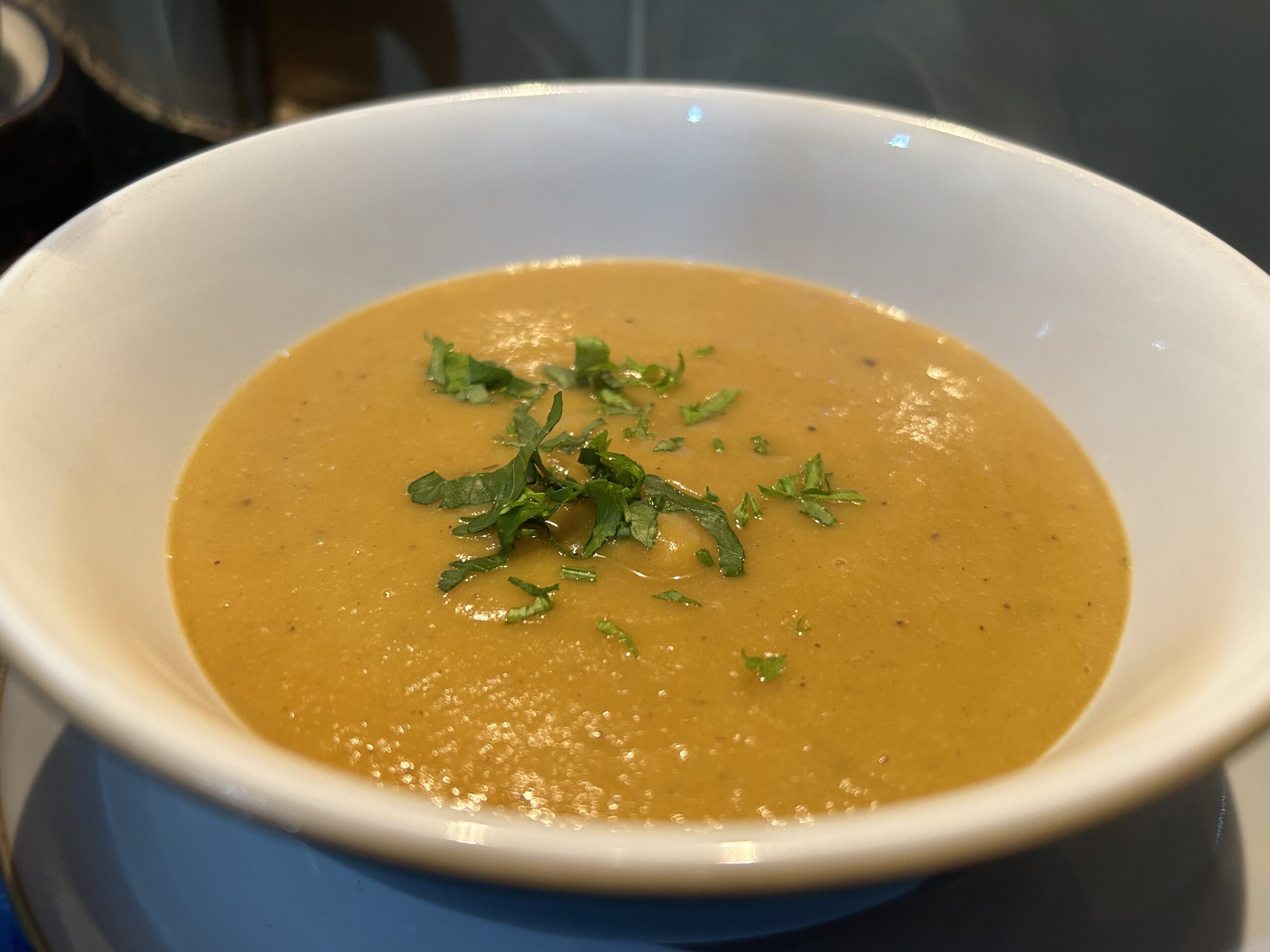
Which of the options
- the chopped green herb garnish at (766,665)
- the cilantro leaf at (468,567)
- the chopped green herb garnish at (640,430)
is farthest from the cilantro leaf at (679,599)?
the chopped green herb garnish at (640,430)

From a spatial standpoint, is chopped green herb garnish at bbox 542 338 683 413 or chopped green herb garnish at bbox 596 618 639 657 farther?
chopped green herb garnish at bbox 542 338 683 413

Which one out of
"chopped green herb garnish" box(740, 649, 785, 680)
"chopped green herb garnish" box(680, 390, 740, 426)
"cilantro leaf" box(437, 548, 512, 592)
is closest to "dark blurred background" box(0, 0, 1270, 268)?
"cilantro leaf" box(437, 548, 512, 592)

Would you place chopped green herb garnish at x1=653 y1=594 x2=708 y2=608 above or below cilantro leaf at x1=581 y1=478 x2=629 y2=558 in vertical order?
below

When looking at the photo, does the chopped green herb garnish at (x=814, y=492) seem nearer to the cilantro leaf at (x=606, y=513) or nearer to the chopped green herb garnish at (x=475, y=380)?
the cilantro leaf at (x=606, y=513)

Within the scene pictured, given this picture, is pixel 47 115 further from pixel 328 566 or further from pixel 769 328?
pixel 769 328

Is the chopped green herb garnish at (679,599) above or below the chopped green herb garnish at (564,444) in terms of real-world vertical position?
below

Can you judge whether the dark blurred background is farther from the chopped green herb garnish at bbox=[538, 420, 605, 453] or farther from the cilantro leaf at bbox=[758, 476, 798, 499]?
the cilantro leaf at bbox=[758, 476, 798, 499]

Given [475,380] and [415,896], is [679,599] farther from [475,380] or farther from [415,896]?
[475,380]
